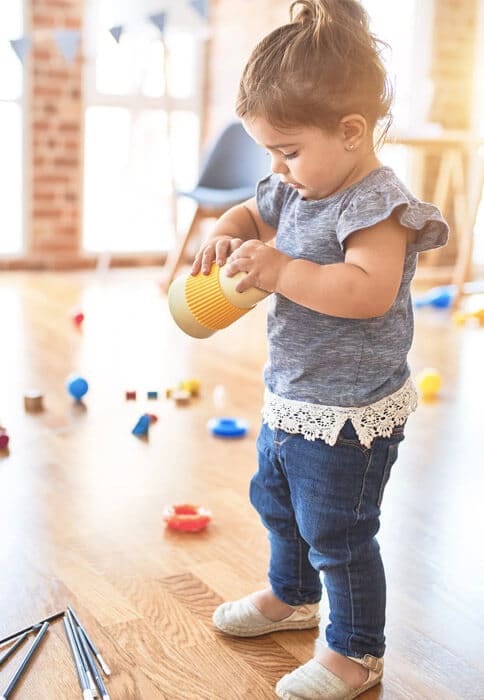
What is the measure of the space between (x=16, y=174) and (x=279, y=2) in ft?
5.06

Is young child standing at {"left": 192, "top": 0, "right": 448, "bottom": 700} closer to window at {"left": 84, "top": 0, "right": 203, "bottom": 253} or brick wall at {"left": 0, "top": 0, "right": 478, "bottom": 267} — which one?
window at {"left": 84, "top": 0, "right": 203, "bottom": 253}

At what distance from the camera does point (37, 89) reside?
431 centimetres

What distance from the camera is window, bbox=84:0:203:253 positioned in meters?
4.42

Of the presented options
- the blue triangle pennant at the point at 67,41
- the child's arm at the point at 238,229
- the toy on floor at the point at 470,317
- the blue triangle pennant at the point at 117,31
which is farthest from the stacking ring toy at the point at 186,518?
the blue triangle pennant at the point at 67,41

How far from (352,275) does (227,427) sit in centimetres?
117

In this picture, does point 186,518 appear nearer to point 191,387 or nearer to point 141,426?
point 141,426

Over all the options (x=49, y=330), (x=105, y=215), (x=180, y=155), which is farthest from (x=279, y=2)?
(x=49, y=330)

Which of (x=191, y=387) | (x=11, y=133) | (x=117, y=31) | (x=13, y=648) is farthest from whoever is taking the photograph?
(x=11, y=133)

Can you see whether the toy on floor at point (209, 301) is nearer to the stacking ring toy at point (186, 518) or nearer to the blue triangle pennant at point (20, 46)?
the stacking ring toy at point (186, 518)

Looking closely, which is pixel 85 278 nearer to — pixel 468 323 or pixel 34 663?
pixel 468 323

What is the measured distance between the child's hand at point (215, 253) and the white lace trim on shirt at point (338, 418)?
0.20 m

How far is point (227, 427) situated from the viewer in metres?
2.14

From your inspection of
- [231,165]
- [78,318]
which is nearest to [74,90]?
[231,165]

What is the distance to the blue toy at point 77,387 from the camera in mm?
2334
